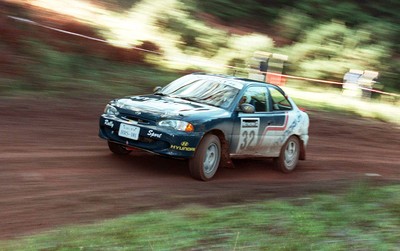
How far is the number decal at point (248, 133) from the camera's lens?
875cm

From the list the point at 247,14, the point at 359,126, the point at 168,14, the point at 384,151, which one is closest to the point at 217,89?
the point at 384,151

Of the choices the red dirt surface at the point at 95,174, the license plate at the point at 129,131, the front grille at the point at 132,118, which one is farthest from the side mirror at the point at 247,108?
the license plate at the point at 129,131

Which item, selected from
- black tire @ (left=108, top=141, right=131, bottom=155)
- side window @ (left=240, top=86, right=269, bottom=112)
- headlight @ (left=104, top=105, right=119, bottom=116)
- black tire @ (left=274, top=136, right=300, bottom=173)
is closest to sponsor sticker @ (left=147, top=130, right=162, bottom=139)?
headlight @ (left=104, top=105, right=119, bottom=116)

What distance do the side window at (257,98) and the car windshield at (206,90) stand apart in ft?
0.64

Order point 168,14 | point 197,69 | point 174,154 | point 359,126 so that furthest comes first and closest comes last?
1. point 168,14
2. point 197,69
3. point 359,126
4. point 174,154

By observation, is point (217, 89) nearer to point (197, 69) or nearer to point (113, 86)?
point (113, 86)

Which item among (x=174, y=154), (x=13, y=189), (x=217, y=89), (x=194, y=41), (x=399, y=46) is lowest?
(x=13, y=189)

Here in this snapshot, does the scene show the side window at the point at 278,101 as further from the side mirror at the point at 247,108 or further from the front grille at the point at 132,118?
the front grille at the point at 132,118

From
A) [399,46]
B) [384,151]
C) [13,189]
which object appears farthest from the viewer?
[399,46]

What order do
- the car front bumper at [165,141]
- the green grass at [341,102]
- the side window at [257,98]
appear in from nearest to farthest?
the car front bumper at [165,141]
the side window at [257,98]
the green grass at [341,102]

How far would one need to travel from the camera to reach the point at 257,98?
30.5 feet

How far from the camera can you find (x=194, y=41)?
23875 millimetres

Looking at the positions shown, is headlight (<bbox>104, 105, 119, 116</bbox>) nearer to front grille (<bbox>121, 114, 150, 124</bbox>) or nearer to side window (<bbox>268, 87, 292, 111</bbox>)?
front grille (<bbox>121, 114, 150, 124</bbox>)

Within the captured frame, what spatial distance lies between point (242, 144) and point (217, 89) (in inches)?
38.8
